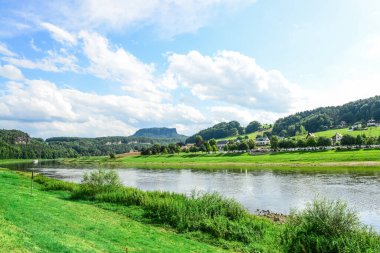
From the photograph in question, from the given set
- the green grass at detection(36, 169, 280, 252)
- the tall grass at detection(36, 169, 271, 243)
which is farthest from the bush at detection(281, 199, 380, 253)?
the tall grass at detection(36, 169, 271, 243)

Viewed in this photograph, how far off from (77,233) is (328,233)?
17.5 metres

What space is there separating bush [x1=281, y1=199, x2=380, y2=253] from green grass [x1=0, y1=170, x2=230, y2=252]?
267 inches

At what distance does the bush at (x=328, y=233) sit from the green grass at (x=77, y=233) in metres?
6.77

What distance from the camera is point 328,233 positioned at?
22.5 metres

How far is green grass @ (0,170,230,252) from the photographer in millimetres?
18297

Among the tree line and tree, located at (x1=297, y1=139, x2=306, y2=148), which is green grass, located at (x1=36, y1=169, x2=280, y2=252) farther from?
Result: tree, located at (x1=297, y1=139, x2=306, y2=148)

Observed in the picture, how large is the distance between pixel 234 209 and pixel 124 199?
53.6 ft

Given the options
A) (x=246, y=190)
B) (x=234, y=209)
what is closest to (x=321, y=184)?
(x=246, y=190)

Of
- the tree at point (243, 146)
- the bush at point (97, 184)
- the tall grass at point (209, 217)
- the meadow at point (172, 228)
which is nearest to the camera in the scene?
the meadow at point (172, 228)

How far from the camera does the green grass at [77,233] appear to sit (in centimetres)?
1830

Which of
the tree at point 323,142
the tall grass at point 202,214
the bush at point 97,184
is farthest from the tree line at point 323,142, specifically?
the tall grass at point 202,214

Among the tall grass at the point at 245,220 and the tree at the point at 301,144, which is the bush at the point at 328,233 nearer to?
the tall grass at the point at 245,220

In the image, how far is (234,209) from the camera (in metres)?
34.6

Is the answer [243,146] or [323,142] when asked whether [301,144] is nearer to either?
[323,142]
